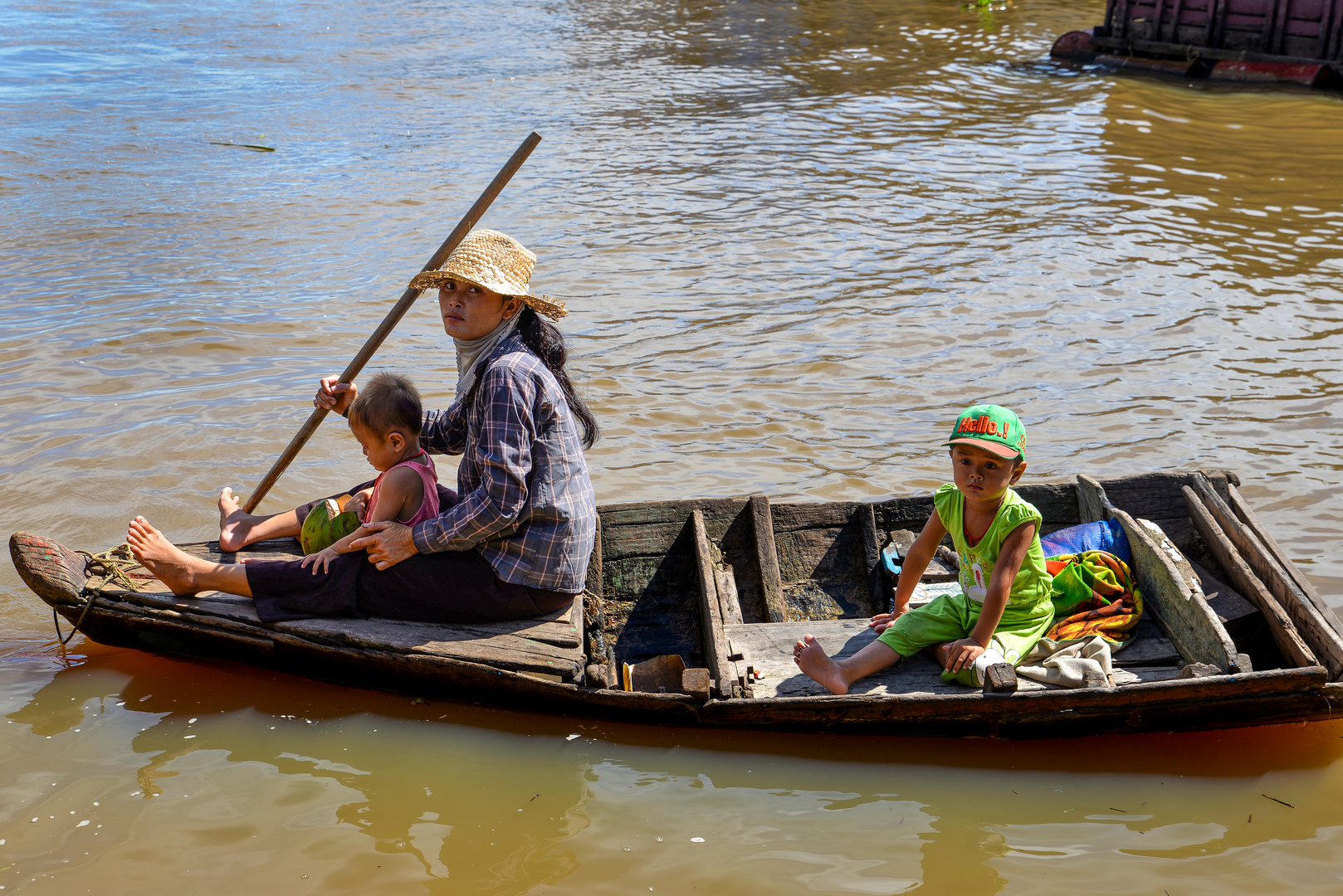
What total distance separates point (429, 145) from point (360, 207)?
2667 mm

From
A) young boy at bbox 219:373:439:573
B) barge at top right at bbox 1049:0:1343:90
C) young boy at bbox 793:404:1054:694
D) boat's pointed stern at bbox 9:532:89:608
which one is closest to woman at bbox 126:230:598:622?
young boy at bbox 219:373:439:573

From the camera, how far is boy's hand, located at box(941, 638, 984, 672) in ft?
10.5

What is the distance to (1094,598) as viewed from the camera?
352 cm

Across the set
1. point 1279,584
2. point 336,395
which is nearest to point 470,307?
point 336,395

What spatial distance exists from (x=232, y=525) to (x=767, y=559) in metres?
2.09

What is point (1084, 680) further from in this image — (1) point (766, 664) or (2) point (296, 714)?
(2) point (296, 714)

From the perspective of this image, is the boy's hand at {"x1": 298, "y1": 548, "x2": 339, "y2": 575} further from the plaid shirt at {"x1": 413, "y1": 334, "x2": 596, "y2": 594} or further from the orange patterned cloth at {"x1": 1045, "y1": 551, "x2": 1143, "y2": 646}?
the orange patterned cloth at {"x1": 1045, "y1": 551, "x2": 1143, "y2": 646}

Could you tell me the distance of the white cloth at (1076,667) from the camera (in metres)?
3.15

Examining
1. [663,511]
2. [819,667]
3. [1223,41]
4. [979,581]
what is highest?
[1223,41]

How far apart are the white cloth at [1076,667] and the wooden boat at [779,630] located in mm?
54

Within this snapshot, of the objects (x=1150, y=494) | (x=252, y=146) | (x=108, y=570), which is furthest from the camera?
(x=252, y=146)

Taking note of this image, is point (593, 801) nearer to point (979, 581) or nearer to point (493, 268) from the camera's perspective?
point (979, 581)

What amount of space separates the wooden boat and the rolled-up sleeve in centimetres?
37

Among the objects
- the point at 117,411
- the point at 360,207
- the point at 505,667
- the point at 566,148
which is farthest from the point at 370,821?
the point at 566,148
